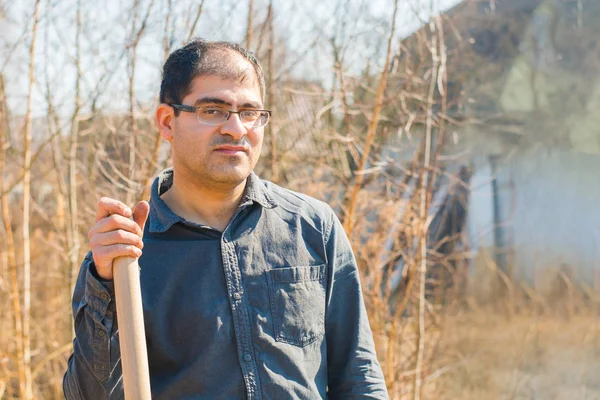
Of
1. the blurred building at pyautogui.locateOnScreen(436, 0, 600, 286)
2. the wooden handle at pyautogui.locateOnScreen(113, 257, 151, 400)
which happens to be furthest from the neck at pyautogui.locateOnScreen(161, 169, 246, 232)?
the blurred building at pyautogui.locateOnScreen(436, 0, 600, 286)

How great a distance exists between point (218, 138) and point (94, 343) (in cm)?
58

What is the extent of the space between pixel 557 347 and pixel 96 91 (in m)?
3.62

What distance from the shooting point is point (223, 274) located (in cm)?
182

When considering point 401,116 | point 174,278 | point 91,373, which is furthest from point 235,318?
point 401,116

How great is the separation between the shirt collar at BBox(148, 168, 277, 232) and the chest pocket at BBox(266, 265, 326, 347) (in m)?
0.20

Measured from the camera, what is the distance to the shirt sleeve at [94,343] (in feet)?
5.42

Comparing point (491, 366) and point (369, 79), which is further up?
point (369, 79)

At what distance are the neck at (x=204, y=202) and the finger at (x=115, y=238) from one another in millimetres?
315

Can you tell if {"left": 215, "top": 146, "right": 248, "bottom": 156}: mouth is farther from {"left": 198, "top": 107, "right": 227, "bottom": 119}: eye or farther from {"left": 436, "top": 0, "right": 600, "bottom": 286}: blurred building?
{"left": 436, "top": 0, "right": 600, "bottom": 286}: blurred building

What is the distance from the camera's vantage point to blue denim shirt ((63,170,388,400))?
5.66 ft

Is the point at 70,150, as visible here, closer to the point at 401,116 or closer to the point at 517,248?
the point at 401,116

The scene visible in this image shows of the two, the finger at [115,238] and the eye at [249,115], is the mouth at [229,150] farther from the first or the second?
the finger at [115,238]

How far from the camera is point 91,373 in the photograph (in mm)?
1707

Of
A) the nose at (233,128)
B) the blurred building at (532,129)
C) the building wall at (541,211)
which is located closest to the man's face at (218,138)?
the nose at (233,128)
